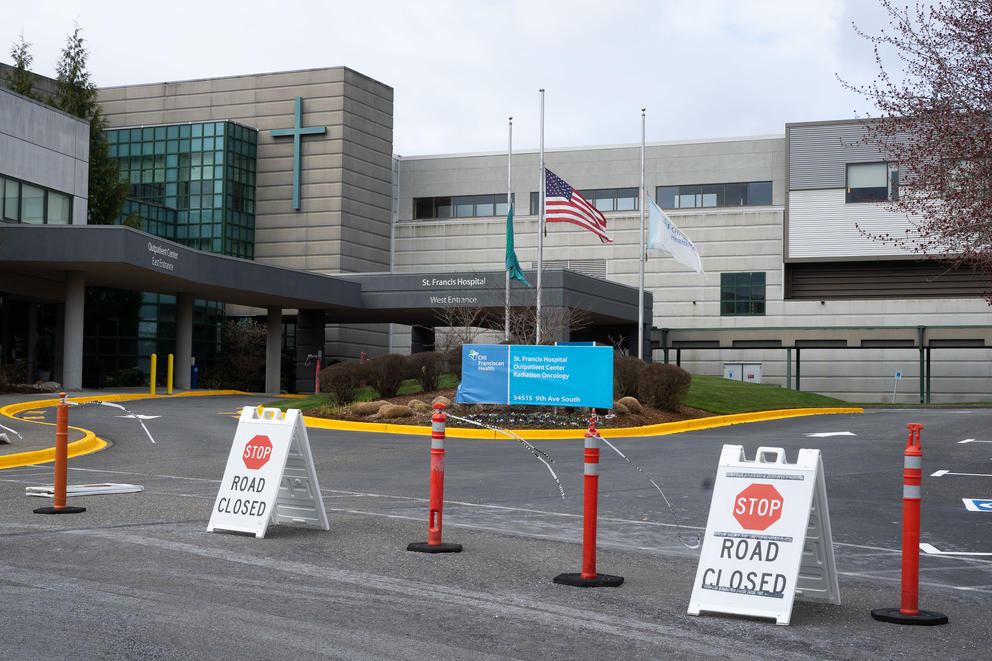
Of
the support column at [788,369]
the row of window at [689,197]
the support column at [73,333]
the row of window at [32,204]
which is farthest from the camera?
the row of window at [689,197]

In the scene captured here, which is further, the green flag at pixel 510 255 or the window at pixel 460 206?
the window at pixel 460 206

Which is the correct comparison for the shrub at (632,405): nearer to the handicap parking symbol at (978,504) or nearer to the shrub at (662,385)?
the shrub at (662,385)

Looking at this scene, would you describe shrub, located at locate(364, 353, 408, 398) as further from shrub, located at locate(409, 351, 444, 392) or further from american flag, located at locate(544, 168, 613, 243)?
american flag, located at locate(544, 168, 613, 243)

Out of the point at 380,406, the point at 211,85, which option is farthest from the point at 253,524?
the point at 211,85

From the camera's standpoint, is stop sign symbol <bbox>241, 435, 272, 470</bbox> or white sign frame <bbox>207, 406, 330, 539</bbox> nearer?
white sign frame <bbox>207, 406, 330, 539</bbox>

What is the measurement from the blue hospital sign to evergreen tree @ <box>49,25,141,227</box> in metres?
34.7

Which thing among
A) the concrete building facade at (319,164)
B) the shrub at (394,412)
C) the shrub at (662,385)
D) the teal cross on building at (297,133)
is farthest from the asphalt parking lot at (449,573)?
the teal cross on building at (297,133)

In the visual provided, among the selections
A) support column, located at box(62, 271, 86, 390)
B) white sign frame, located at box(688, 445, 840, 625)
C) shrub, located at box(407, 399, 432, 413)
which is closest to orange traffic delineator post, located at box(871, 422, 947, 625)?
white sign frame, located at box(688, 445, 840, 625)

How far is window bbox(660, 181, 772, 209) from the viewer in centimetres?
5762

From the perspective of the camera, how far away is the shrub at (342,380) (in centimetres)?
2795

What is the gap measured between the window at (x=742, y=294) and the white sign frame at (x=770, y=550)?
5030 centimetres

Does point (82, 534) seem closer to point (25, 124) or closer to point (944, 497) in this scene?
point (944, 497)

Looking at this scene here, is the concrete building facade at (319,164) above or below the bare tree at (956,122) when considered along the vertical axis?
above

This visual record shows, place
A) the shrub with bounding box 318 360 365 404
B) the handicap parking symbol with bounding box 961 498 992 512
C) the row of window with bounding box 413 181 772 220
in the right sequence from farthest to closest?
1. the row of window with bounding box 413 181 772 220
2. the shrub with bounding box 318 360 365 404
3. the handicap parking symbol with bounding box 961 498 992 512
